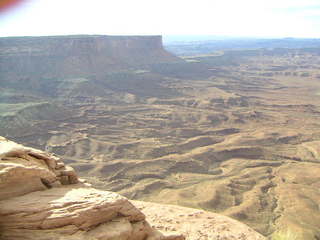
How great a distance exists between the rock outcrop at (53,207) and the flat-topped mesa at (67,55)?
11497 centimetres

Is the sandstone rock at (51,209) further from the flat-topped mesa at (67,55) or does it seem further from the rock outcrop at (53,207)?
the flat-topped mesa at (67,55)

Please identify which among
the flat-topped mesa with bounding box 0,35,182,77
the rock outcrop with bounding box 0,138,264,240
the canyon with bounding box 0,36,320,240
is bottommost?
the canyon with bounding box 0,36,320,240

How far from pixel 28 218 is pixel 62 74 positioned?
125456 millimetres

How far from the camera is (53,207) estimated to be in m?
14.0

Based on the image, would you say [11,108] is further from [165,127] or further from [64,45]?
[64,45]

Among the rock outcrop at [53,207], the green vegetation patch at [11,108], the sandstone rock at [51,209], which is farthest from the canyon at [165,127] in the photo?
the sandstone rock at [51,209]

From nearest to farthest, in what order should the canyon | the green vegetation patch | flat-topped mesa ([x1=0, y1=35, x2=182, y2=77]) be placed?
1. the canyon
2. the green vegetation patch
3. flat-topped mesa ([x1=0, y1=35, x2=182, y2=77])

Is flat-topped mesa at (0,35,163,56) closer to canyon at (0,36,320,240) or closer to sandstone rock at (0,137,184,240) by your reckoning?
canyon at (0,36,320,240)

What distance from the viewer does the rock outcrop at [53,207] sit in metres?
13.5

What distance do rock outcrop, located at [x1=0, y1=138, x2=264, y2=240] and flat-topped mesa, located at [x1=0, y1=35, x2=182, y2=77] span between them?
114971 millimetres

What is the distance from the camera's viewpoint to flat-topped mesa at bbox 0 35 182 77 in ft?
419

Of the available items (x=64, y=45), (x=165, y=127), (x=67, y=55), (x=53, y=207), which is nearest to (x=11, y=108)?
(x=165, y=127)

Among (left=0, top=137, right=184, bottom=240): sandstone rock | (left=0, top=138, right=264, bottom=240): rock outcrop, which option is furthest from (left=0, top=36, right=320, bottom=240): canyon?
(left=0, top=137, right=184, bottom=240): sandstone rock

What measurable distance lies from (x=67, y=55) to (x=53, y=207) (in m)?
133
